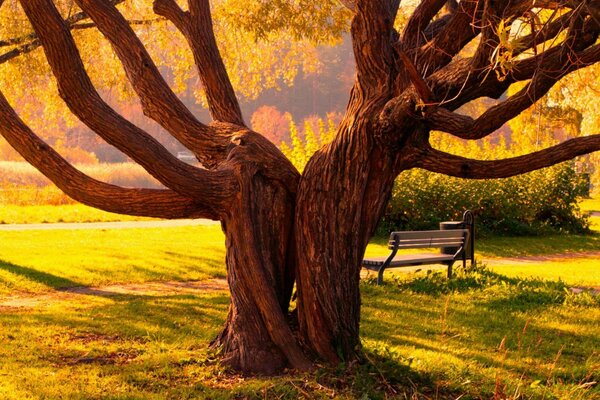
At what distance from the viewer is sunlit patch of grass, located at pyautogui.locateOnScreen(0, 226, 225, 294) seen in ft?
42.9

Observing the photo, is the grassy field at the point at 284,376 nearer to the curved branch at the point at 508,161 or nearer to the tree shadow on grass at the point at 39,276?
the tree shadow on grass at the point at 39,276

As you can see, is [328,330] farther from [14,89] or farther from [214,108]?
[14,89]

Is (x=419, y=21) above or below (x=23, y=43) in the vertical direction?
below

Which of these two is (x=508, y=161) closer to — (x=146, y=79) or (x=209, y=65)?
(x=209, y=65)

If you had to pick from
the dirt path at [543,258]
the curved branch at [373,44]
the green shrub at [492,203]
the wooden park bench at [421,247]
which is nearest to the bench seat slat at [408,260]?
the wooden park bench at [421,247]

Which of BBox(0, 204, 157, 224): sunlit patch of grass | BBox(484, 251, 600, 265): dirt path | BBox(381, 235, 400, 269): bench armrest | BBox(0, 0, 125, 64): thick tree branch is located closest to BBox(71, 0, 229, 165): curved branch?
BBox(381, 235, 400, 269): bench armrest

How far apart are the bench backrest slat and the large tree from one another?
469cm

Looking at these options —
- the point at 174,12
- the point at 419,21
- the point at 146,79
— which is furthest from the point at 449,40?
the point at 174,12

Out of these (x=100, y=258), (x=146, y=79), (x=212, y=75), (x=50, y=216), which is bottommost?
(x=100, y=258)

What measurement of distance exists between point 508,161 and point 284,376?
2.61m

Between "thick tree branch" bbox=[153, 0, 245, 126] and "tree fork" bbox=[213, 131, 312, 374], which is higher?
"thick tree branch" bbox=[153, 0, 245, 126]

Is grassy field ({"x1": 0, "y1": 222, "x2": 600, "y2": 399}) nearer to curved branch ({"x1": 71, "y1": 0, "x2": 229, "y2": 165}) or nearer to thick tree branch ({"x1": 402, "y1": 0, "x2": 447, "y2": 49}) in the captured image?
curved branch ({"x1": 71, "y1": 0, "x2": 229, "y2": 165})

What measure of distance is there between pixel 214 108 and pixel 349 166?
5.68ft

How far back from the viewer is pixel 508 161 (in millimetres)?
7016
